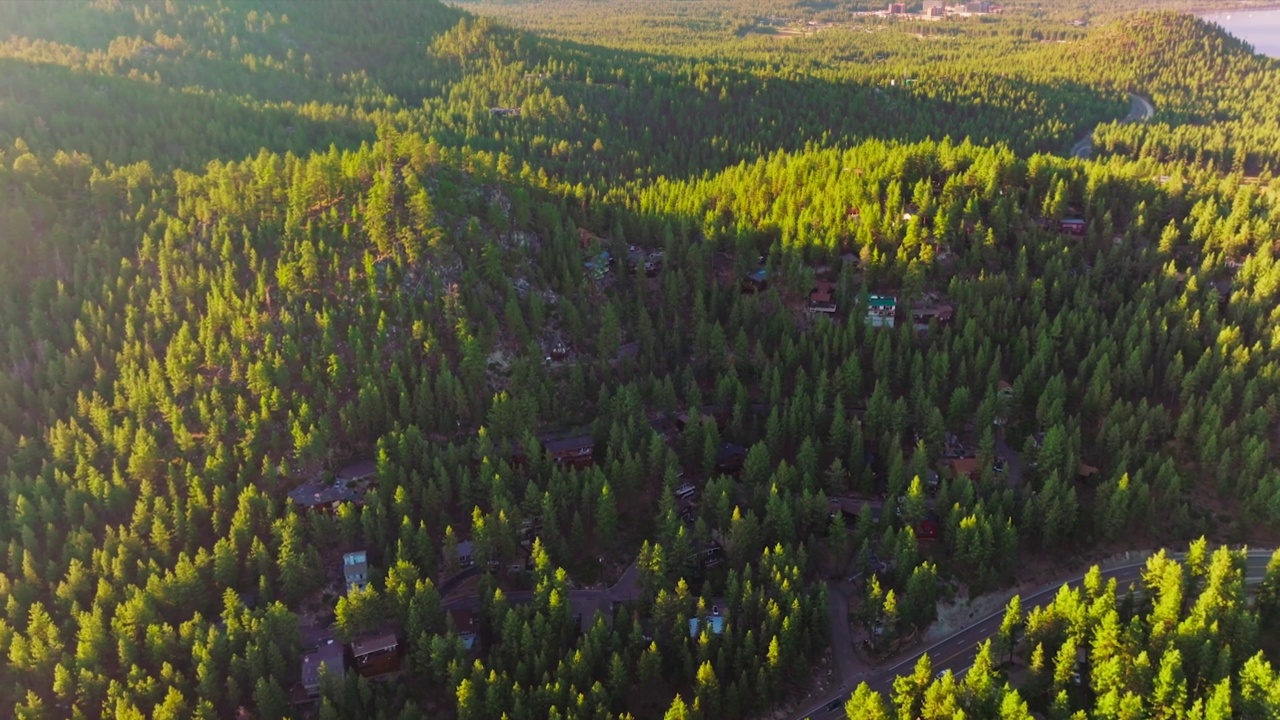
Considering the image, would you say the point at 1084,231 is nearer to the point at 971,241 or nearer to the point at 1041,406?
the point at 971,241

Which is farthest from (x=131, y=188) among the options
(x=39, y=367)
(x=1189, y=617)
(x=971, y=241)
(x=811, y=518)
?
(x=1189, y=617)

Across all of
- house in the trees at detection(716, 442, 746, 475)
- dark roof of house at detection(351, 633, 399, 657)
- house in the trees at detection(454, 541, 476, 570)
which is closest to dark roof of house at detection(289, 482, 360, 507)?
house in the trees at detection(454, 541, 476, 570)

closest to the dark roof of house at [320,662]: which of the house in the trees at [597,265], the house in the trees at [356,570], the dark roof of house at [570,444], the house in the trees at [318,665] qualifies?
the house in the trees at [318,665]

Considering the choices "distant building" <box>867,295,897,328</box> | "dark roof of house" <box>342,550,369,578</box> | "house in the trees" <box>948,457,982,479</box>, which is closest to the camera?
"dark roof of house" <box>342,550,369,578</box>

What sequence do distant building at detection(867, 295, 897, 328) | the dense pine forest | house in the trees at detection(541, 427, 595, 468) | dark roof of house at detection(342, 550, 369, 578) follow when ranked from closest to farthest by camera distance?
1. the dense pine forest
2. dark roof of house at detection(342, 550, 369, 578)
3. house in the trees at detection(541, 427, 595, 468)
4. distant building at detection(867, 295, 897, 328)

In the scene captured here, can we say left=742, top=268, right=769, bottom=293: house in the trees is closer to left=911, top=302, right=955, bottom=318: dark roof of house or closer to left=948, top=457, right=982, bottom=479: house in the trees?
left=911, top=302, right=955, bottom=318: dark roof of house

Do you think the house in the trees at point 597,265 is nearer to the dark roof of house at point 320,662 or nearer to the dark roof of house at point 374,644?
the dark roof of house at point 374,644
